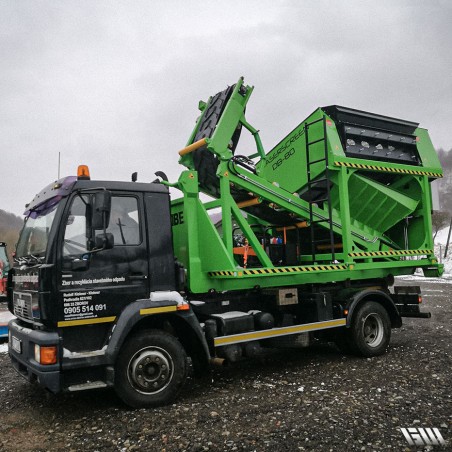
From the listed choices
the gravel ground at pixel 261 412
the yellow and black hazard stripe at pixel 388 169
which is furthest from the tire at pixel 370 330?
the yellow and black hazard stripe at pixel 388 169

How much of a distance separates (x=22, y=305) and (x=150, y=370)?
5.13 ft

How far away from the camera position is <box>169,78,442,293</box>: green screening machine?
218 inches

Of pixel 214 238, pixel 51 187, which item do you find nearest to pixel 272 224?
pixel 214 238

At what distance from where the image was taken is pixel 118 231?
474 cm

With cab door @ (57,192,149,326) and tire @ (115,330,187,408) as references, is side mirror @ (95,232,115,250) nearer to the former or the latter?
cab door @ (57,192,149,326)

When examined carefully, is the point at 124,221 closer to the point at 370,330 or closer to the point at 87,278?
the point at 87,278

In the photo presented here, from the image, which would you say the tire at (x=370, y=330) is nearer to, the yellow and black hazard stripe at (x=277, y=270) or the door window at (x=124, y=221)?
the yellow and black hazard stripe at (x=277, y=270)

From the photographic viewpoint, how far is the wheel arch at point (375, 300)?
655cm

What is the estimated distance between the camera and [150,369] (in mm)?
4633

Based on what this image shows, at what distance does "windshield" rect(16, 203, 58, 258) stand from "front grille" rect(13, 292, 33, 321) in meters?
0.44

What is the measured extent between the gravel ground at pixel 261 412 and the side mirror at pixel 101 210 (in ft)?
6.23

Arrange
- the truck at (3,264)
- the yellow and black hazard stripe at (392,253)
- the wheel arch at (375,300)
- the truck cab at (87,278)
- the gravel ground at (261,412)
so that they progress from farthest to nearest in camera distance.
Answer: the truck at (3,264), the yellow and black hazard stripe at (392,253), the wheel arch at (375,300), the truck cab at (87,278), the gravel ground at (261,412)

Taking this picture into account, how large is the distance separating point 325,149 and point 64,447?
15.8ft

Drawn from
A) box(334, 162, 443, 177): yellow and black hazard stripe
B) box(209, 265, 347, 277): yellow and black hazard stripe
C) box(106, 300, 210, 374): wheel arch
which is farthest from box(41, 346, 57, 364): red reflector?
box(334, 162, 443, 177): yellow and black hazard stripe
